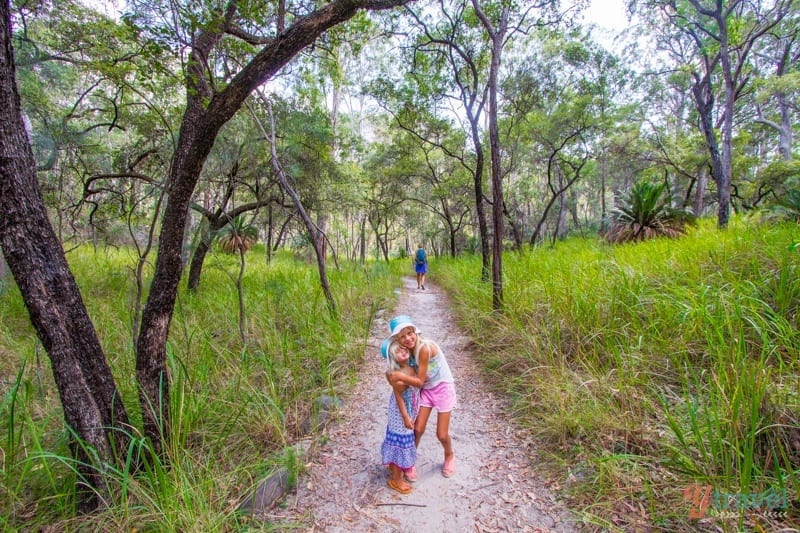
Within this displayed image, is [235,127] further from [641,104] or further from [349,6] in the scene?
[641,104]

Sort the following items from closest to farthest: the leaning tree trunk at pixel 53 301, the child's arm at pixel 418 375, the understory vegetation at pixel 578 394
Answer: the leaning tree trunk at pixel 53 301 < the understory vegetation at pixel 578 394 < the child's arm at pixel 418 375

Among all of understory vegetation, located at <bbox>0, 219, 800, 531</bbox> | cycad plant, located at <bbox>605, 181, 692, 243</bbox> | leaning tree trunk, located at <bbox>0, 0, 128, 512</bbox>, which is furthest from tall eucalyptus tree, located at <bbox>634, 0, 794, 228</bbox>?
leaning tree trunk, located at <bbox>0, 0, 128, 512</bbox>

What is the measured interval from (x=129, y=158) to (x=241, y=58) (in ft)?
9.58

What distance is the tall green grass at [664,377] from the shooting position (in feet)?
5.40

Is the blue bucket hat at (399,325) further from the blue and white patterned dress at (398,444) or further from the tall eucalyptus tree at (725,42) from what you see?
the tall eucalyptus tree at (725,42)

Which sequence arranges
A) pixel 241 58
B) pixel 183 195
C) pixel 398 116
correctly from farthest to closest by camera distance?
pixel 398 116 → pixel 241 58 → pixel 183 195

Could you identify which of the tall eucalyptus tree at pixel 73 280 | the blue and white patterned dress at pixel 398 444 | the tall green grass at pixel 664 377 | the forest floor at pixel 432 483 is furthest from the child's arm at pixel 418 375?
the tall eucalyptus tree at pixel 73 280

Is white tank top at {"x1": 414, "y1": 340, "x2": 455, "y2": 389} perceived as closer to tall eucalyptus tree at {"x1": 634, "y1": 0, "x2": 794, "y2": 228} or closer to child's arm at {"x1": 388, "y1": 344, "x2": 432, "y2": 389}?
child's arm at {"x1": 388, "y1": 344, "x2": 432, "y2": 389}

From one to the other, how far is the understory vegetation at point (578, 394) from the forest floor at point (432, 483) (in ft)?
0.54

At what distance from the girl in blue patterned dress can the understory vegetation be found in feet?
2.32

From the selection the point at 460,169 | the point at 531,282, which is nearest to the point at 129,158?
the point at 531,282

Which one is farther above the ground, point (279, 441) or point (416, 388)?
point (416, 388)

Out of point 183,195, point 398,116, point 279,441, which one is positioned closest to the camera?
point 183,195

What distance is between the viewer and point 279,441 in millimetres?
2412
